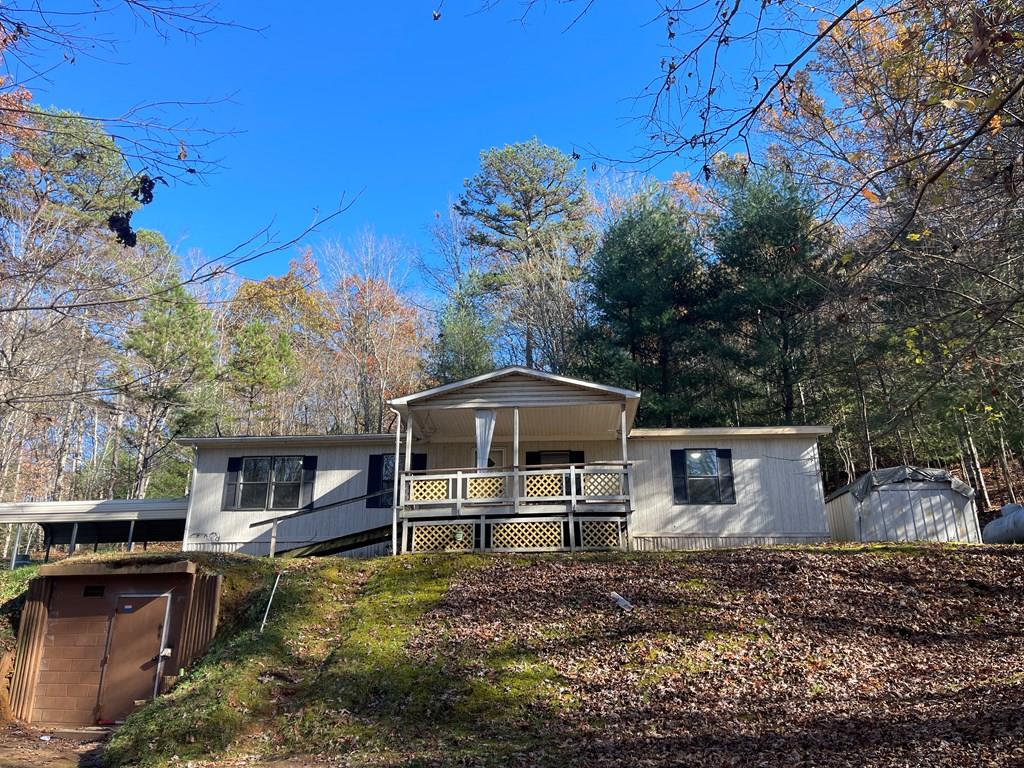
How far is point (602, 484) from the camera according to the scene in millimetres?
15438

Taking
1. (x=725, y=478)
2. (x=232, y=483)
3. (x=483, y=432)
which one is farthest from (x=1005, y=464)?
(x=232, y=483)

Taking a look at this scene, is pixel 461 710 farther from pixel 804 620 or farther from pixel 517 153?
pixel 517 153

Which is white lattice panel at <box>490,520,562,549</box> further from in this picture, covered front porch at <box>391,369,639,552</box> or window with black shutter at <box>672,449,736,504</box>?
window with black shutter at <box>672,449,736,504</box>

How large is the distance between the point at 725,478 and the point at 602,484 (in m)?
3.64

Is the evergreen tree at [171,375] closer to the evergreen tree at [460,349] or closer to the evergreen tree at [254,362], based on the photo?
the evergreen tree at [254,362]

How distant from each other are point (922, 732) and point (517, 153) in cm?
2867

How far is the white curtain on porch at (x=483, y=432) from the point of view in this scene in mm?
15859

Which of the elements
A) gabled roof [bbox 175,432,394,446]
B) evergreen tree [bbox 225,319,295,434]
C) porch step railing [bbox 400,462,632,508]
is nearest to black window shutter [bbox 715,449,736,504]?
porch step railing [bbox 400,462,632,508]

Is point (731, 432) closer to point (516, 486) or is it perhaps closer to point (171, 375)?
point (516, 486)

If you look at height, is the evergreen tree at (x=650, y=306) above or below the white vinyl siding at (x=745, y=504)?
above

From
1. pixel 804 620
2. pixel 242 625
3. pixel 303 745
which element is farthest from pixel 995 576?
pixel 242 625

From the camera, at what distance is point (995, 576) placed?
484 inches

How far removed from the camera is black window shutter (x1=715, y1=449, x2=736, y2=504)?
17.1 m

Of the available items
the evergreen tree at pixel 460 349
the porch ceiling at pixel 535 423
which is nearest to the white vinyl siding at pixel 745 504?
the porch ceiling at pixel 535 423
